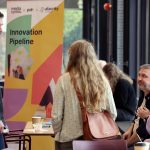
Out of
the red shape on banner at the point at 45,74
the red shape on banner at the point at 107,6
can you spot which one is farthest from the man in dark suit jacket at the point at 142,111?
the red shape on banner at the point at 107,6

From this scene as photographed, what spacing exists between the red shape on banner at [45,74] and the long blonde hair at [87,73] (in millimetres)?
2492

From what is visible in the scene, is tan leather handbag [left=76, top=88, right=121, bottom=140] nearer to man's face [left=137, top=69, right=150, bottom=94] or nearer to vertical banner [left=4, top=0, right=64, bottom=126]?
man's face [left=137, top=69, right=150, bottom=94]

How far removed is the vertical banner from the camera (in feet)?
23.3

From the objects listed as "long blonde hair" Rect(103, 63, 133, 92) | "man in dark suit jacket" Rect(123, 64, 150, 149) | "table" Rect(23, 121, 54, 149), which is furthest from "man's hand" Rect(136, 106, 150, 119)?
"long blonde hair" Rect(103, 63, 133, 92)

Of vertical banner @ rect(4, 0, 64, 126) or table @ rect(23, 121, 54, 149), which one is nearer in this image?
table @ rect(23, 121, 54, 149)

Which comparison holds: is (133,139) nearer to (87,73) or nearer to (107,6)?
(87,73)

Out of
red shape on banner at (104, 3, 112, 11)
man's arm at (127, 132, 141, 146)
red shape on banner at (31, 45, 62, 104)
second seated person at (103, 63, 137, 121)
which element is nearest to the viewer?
man's arm at (127, 132, 141, 146)

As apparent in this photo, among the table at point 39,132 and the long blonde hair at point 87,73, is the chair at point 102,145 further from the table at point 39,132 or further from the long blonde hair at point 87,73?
the table at point 39,132

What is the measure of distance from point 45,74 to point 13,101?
59 centimetres

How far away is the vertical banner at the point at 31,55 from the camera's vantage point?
23.3 ft

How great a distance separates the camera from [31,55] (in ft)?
23.6

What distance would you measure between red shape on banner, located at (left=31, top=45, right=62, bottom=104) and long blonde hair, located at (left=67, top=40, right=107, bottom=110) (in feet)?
8.18

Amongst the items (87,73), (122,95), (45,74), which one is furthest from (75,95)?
(45,74)

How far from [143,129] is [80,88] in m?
0.63
